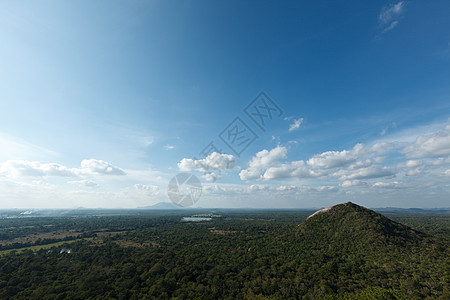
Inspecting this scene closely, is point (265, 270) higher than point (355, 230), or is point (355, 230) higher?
point (355, 230)

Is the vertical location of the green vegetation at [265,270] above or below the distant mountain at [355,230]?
below

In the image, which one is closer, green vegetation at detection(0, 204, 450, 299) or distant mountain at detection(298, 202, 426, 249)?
green vegetation at detection(0, 204, 450, 299)

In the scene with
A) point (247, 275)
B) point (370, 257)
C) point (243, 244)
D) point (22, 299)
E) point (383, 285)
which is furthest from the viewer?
point (243, 244)

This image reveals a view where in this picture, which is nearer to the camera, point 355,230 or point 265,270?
point 265,270

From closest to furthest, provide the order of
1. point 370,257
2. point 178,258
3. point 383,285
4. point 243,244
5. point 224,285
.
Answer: point 383,285 < point 224,285 < point 370,257 < point 178,258 < point 243,244

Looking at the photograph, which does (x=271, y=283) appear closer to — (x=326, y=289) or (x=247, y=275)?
(x=247, y=275)

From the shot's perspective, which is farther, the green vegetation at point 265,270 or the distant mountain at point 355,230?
A: the distant mountain at point 355,230

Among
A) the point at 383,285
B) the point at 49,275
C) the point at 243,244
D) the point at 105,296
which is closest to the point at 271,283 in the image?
the point at 383,285

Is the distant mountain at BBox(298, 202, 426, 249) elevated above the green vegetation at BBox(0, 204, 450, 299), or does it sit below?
above
